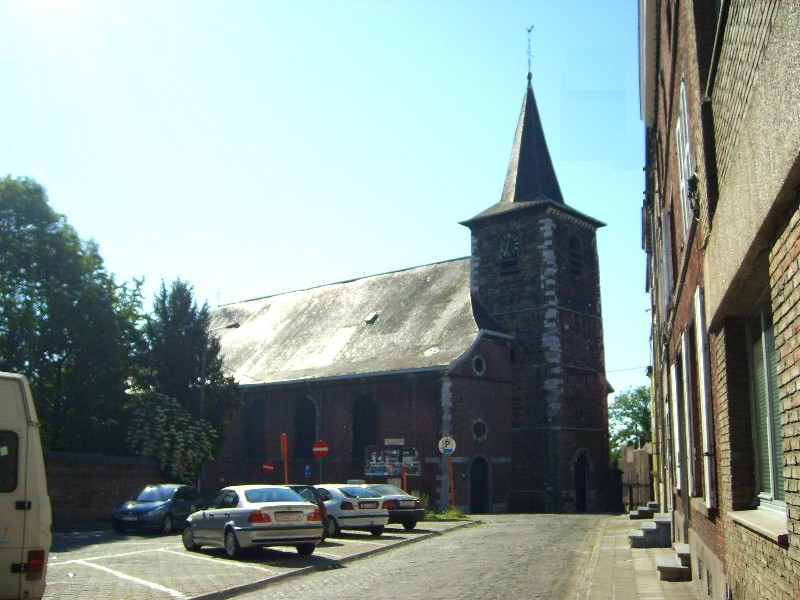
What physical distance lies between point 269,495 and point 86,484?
1232 centimetres

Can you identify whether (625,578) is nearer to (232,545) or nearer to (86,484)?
(232,545)

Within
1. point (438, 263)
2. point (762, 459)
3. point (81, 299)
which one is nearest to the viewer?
point (762, 459)

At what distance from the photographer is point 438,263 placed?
42.1 metres

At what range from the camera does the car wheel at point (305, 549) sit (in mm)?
15031

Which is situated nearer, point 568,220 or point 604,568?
point 604,568

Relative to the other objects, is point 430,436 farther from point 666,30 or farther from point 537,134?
point 666,30

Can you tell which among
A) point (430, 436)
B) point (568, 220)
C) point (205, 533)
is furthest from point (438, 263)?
point (205, 533)

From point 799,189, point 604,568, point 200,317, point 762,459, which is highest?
point 200,317

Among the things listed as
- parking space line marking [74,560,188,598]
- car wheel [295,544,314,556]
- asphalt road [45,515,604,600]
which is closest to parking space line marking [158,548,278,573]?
asphalt road [45,515,604,600]

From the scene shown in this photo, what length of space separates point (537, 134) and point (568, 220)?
5.02 metres

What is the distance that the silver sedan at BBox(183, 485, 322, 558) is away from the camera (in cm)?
1439

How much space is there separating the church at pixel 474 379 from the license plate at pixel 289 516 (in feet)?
54.4

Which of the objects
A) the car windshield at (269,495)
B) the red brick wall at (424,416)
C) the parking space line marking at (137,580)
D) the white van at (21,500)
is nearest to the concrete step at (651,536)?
the car windshield at (269,495)

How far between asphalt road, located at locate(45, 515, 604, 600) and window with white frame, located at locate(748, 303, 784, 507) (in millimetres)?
5084
